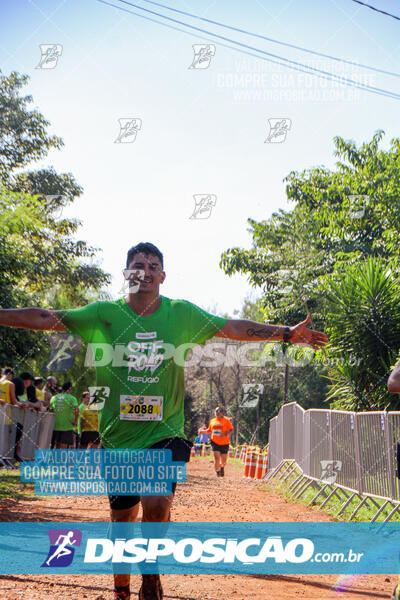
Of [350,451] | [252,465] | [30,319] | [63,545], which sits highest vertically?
[30,319]

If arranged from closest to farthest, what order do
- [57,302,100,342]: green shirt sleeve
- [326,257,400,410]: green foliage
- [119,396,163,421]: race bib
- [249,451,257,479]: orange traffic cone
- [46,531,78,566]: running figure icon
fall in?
1. [119,396,163,421]: race bib
2. [57,302,100,342]: green shirt sleeve
3. [46,531,78,566]: running figure icon
4. [326,257,400,410]: green foliage
5. [249,451,257,479]: orange traffic cone

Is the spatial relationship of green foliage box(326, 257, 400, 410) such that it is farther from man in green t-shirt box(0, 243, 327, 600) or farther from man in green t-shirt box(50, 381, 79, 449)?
man in green t-shirt box(0, 243, 327, 600)

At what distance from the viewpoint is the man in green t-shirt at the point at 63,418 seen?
15266 mm

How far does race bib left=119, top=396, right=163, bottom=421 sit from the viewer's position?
13.7ft

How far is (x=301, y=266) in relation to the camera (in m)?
26.7

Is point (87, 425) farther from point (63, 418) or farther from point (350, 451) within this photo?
point (350, 451)

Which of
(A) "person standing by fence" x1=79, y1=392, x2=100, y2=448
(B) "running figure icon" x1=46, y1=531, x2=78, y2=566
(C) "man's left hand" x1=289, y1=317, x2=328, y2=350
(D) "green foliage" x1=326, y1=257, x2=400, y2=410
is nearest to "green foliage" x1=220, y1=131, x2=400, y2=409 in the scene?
(D) "green foliage" x1=326, y1=257, x2=400, y2=410

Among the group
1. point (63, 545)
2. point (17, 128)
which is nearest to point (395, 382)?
point (63, 545)

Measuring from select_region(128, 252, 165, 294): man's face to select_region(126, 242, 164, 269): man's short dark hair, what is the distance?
0.07 ft

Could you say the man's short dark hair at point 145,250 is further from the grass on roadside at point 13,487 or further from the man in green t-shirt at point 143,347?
the grass on roadside at point 13,487

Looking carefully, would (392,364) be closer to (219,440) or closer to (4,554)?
(219,440)

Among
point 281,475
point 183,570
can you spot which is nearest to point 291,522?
point 183,570

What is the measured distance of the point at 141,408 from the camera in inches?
165

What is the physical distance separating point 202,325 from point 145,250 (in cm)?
58
